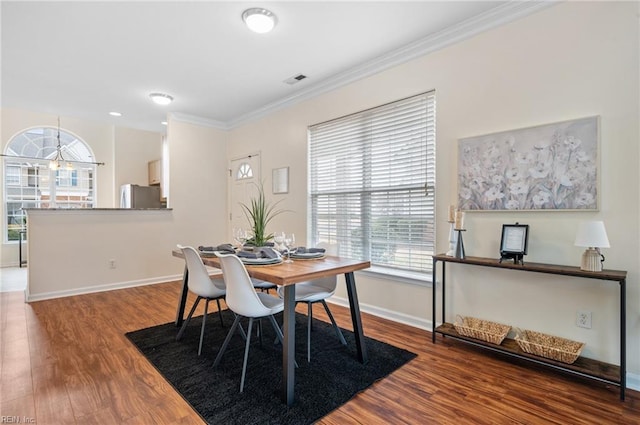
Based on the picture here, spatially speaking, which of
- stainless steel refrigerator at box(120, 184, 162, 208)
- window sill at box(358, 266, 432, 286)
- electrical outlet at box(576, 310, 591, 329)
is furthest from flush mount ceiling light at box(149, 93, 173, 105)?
electrical outlet at box(576, 310, 591, 329)

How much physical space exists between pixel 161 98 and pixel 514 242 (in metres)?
4.44

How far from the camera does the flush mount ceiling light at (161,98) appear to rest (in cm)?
425

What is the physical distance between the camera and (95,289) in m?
4.41

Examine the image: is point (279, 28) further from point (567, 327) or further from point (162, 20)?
point (567, 327)

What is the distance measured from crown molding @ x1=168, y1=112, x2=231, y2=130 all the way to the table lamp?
5197 mm

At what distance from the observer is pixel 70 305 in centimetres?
377

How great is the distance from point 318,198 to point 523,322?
100 inches

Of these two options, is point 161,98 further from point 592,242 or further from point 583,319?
point 583,319

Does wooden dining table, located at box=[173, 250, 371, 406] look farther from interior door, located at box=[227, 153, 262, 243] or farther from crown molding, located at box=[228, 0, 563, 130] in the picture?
interior door, located at box=[227, 153, 262, 243]

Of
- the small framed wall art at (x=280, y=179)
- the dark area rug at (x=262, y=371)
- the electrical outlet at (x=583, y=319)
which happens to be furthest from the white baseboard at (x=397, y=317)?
the small framed wall art at (x=280, y=179)

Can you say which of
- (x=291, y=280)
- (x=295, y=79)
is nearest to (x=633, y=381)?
(x=291, y=280)

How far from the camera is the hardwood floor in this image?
1725 millimetres

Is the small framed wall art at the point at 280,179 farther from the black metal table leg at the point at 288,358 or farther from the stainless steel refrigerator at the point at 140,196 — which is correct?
the stainless steel refrigerator at the point at 140,196

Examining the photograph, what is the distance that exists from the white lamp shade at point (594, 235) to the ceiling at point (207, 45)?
5.41 ft
